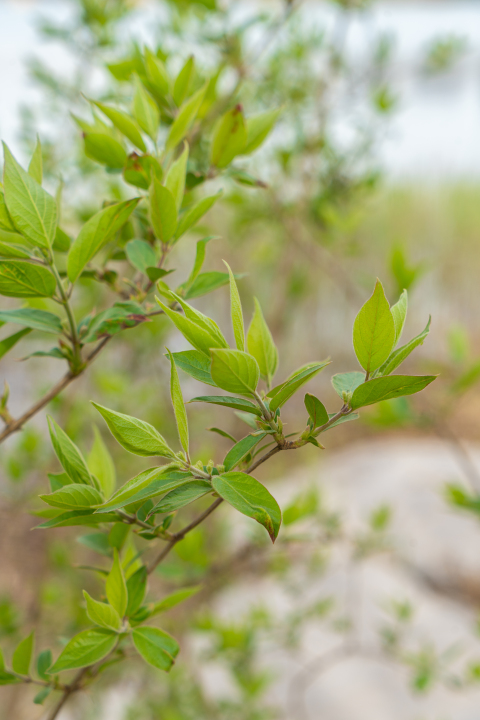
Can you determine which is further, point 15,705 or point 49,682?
point 15,705

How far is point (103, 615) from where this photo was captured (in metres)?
0.23

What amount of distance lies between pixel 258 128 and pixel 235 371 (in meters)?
0.21

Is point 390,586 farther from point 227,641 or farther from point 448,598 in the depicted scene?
point 227,641

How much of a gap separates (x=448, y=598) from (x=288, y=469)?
1280 millimetres

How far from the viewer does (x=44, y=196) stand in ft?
0.77

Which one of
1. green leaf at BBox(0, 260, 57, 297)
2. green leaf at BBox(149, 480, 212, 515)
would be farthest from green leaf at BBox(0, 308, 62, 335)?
green leaf at BBox(149, 480, 212, 515)

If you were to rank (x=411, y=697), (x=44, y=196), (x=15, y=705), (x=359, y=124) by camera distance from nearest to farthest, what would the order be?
(x=44, y=196) < (x=15, y=705) < (x=359, y=124) < (x=411, y=697)

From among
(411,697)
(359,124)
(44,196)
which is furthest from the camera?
(411,697)

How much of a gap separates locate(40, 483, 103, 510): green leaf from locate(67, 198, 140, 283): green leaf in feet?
0.33

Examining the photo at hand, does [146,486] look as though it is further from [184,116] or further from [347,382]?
[184,116]

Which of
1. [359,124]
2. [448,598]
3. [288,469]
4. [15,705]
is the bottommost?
[288,469]

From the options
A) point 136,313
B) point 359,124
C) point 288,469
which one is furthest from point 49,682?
point 288,469

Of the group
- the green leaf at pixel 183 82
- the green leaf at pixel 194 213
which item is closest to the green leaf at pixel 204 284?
the green leaf at pixel 194 213

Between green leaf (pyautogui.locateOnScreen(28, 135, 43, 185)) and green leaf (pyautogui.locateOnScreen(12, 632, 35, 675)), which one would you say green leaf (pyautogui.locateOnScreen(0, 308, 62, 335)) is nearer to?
green leaf (pyautogui.locateOnScreen(28, 135, 43, 185))
